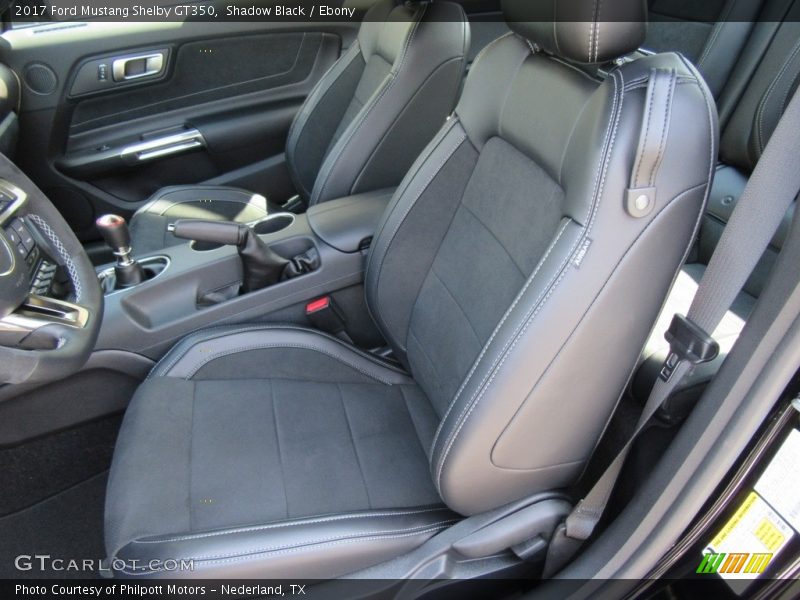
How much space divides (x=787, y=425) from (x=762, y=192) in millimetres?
272

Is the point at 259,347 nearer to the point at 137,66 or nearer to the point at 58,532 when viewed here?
the point at 58,532

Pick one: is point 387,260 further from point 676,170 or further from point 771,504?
point 771,504

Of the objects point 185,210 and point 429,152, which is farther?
point 185,210

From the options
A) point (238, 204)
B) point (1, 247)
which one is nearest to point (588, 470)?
point (1, 247)

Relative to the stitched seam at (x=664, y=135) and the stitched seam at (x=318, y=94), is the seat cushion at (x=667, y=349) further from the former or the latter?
the stitched seam at (x=318, y=94)

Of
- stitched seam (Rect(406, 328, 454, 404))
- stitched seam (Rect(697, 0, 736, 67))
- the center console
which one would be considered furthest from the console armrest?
stitched seam (Rect(697, 0, 736, 67))

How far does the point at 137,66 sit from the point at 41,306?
142cm

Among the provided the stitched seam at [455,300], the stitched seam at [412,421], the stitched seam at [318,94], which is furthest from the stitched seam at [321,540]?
the stitched seam at [318,94]

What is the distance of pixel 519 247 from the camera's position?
1025 mm

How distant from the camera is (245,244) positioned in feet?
4.67

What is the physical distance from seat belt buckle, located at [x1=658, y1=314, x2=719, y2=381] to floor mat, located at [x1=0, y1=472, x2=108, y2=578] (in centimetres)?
123

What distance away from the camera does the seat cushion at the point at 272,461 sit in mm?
978

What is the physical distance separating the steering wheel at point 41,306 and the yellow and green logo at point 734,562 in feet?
2.97

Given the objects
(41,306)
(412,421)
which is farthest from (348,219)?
(41,306)
